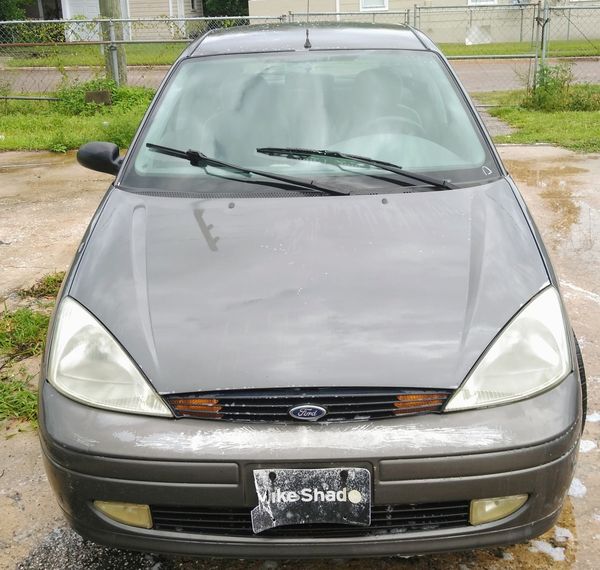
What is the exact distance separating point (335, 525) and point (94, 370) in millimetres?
773

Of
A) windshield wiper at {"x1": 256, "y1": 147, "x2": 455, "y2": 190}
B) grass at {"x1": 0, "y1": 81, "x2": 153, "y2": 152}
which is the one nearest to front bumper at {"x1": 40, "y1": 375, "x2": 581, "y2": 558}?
windshield wiper at {"x1": 256, "y1": 147, "x2": 455, "y2": 190}

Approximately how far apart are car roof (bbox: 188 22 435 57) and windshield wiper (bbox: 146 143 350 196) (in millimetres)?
718

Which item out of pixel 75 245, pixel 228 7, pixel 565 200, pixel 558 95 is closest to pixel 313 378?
pixel 75 245

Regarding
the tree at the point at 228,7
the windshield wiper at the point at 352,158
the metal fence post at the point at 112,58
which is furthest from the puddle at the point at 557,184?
the tree at the point at 228,7

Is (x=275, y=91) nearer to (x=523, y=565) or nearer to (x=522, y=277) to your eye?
(x=522, y=277)

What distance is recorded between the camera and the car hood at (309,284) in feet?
6.63

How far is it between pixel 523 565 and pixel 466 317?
820 millimetres

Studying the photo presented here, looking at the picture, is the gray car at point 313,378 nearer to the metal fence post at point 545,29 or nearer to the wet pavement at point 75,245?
the wet pavement at point 75,245

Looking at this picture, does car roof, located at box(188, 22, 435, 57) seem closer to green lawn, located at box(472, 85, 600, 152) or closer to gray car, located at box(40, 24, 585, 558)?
gray car, located at box(40, 24, 585, 558)

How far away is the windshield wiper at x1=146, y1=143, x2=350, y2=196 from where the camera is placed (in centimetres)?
279

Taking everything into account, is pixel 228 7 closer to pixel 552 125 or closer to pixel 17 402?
pixel 552 125

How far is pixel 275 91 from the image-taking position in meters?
3.29

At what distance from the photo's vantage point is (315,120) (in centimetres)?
317

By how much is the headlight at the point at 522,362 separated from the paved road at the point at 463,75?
32.8 ft
